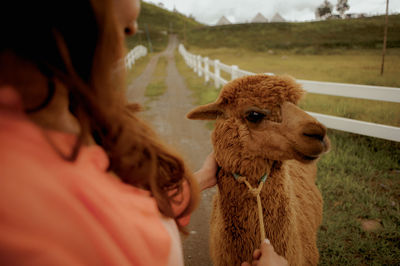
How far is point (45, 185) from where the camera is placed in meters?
0.48

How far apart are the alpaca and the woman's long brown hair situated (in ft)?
2.68

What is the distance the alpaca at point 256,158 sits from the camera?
1591mm

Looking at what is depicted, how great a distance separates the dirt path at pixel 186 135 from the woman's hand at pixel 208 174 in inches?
A: 5.5

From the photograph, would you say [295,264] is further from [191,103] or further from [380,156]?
[191,103]

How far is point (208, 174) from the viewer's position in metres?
1.71

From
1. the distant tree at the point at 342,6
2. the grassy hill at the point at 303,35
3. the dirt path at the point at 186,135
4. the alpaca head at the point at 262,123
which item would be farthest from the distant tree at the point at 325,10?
the alpaca head at the point at 262,123

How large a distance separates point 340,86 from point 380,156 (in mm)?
1252

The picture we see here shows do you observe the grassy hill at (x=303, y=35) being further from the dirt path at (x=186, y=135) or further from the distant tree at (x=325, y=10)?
the distant tree at (x=325, y=10)

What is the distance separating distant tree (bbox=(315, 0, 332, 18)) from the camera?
6419 centimetres

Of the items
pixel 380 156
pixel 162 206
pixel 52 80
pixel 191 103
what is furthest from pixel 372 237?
pixel 191 103

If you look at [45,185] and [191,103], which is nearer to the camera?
[45,185]

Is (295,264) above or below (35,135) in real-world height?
below

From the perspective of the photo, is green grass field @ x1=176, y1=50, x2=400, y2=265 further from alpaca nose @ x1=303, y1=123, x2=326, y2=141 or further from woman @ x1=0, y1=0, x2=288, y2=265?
woman @ x1=0, y1=0, x2=288, y2=265

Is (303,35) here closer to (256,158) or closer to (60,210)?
(256,158)
